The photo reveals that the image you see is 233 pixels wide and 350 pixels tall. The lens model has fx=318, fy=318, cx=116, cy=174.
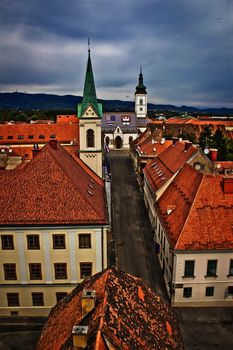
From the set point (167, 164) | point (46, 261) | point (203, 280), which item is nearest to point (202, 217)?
point (203, 280)

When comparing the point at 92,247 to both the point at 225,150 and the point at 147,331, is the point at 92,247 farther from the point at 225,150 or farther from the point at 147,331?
the point at 225,150

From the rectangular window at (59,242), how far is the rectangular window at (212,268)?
13133mm

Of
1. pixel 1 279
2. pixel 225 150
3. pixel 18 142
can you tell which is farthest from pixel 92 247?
pixel 18 142

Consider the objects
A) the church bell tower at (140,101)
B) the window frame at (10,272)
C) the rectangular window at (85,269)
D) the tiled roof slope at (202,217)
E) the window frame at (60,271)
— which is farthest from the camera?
the church bell tower at (140,101)

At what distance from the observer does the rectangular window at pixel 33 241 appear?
26641 millimetres

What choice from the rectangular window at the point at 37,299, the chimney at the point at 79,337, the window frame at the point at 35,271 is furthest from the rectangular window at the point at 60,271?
the chimney at the point at 79,337

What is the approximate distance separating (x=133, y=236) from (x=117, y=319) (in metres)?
28.1

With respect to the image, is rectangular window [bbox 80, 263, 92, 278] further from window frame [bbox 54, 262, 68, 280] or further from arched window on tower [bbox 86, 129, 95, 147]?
arched window on tower [bbox 86, 129, 95, 147]

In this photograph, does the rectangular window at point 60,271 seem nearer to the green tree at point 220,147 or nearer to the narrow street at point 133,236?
the narrow street at point 133,236

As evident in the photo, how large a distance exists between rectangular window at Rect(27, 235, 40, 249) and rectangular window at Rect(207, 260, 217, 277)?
50.1 feet

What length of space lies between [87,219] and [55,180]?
4659mm

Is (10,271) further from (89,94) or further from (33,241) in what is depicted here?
(89,94)

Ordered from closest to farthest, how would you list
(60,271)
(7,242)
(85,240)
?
(7,242)
(85,240)
(60,271)

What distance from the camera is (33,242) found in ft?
88.1
